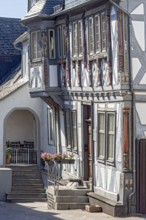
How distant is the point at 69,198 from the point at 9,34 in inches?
717

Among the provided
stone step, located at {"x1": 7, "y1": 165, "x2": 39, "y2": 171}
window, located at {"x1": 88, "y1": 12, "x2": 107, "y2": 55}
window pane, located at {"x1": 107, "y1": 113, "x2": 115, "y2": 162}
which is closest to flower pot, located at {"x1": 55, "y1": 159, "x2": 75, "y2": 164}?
window pane, located at {"x1": 107, "y1": 113, "x2": 115, "y2": 162}

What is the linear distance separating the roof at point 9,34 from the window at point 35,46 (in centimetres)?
1062

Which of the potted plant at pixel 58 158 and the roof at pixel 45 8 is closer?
the potted plant at pixel 58 158

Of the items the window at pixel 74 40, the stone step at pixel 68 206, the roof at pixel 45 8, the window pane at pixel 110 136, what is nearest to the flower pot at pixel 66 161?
the stone step at pixel 68 206

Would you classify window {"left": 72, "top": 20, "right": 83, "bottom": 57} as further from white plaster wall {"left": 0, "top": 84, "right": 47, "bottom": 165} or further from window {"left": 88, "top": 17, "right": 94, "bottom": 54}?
white plaster wall {"left": 0, "top": 84, "right": 47, "bottom": 165}

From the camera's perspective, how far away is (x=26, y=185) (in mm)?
34531

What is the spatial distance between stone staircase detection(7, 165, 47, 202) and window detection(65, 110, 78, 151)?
2.94 m

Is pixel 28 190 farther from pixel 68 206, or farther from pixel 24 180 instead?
pixel 68 206

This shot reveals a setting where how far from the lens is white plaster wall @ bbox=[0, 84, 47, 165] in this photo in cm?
3603

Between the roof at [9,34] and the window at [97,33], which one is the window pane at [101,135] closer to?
the window at [97,33]

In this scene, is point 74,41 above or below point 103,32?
above

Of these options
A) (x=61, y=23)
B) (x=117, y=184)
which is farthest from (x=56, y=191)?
(x=61, y=23)

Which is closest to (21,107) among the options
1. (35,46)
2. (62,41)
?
(35,46)

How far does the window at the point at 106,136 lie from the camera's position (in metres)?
26.5
